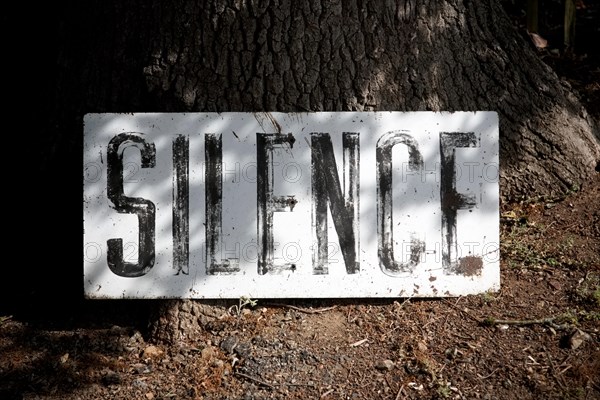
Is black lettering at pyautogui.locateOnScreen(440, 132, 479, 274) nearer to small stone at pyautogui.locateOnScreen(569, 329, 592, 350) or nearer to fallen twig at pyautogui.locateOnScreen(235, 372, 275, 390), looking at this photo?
small stone at pyautogui.locateOnScreen(569, 329, 592, 350)

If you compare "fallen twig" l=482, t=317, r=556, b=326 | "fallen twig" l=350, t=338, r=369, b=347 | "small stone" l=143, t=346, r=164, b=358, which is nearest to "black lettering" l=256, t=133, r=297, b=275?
"fallen twig" l=350, t=338, r=369, b=347

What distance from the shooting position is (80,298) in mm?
3656

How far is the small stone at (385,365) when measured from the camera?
10.3 ft

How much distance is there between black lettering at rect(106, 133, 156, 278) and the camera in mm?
3422

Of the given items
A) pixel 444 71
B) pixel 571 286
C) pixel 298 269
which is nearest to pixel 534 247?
pixel 571 286

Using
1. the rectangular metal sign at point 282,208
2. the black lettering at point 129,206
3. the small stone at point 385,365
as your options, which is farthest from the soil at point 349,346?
the black lettering at point 129,206

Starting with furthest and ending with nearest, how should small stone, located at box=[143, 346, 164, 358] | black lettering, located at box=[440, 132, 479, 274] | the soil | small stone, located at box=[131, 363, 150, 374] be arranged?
black lettering, located at box=[440, 132, 479, 274] → small stone, located at box=[143, 346, 164, 358] → small stone, located at box=[131, 363, 150, 374] → the soil

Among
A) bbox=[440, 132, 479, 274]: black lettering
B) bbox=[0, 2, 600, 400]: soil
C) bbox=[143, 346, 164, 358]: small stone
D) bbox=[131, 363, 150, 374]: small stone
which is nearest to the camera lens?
bbox=[0, 2, 600, 400]: soil

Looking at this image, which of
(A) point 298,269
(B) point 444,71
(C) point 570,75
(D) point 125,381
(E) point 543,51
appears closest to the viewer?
(D) point 125,381

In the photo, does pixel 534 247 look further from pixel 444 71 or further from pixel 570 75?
pixel 570 75

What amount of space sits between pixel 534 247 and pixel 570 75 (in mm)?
2378

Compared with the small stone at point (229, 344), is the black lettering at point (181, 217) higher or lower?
higher

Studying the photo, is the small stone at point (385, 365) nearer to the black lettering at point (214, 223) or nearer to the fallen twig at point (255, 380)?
the fallen twig at point (255, 380)

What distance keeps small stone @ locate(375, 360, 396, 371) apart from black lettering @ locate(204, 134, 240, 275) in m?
0.85
